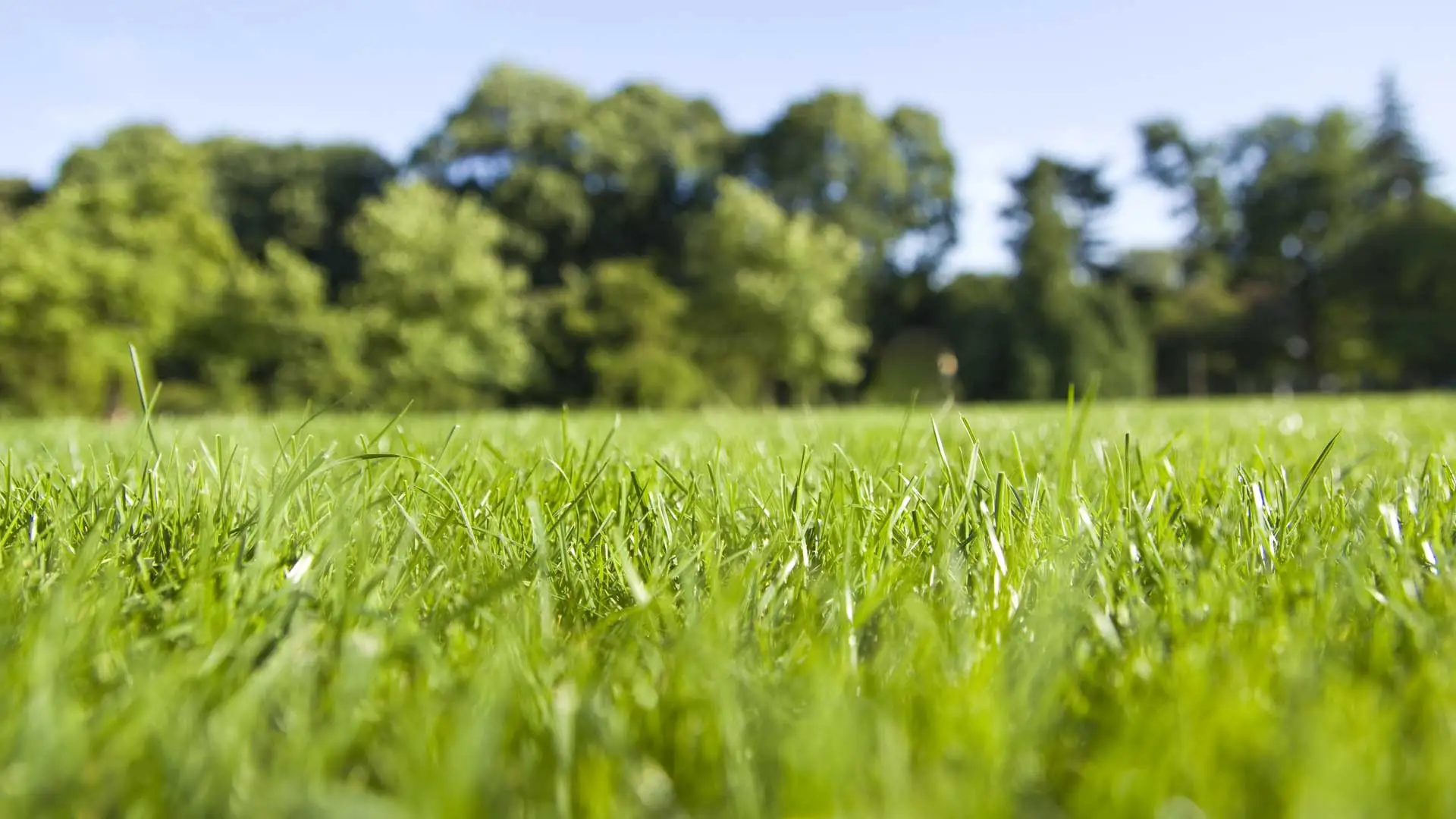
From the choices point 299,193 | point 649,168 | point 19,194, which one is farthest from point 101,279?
point 19,194

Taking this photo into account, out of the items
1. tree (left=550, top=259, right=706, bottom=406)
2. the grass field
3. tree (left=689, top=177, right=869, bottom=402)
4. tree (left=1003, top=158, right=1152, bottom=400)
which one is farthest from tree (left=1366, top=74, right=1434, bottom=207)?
the grass field

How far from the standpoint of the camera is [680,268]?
40.2 m

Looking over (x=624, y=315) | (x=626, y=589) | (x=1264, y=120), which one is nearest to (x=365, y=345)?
(x=624, y=315)

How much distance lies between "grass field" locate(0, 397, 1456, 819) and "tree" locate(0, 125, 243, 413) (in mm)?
23316

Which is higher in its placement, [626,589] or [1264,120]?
[1264,120]

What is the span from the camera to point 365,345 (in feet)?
91.0

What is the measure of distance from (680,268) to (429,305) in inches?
581

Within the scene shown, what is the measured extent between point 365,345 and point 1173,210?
41972 mm

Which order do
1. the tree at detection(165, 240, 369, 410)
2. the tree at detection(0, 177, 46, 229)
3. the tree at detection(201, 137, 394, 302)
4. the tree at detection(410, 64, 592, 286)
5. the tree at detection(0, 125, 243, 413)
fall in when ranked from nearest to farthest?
the tree at detection(0, 125, 243, 413) < the tree at detection(165, 240, 369, 410) < the tree at detection(410, 64, 592, 286) < the tree at detection(201, 137, 394, 302) < the tree at detection(0, 177, 46, 229)

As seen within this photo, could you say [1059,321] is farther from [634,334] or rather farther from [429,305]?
[429,305]

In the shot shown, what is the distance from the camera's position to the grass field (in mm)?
478

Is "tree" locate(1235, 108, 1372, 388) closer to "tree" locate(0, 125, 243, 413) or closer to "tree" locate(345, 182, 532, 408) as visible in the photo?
"tree" locate(345, 182, 532, 408)

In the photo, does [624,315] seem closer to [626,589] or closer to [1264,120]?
[626,589]

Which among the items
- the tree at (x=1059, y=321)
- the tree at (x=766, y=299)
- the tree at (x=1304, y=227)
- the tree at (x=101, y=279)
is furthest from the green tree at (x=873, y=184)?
the tree at (x=101, y=279)
